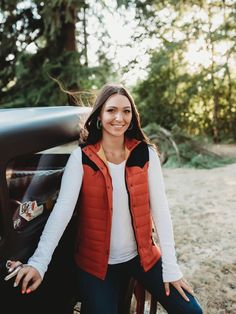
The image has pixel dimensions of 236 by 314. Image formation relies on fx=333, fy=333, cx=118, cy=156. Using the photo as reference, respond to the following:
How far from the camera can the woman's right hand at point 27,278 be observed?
4.69 ft

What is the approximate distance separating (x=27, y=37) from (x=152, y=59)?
4081 millimetres

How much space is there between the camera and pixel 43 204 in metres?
1.94

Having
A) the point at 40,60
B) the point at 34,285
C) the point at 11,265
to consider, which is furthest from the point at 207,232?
the point at 40,60

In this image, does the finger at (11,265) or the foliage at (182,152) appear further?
the foliage at (182,152)

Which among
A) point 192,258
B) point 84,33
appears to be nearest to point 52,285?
point 192,258

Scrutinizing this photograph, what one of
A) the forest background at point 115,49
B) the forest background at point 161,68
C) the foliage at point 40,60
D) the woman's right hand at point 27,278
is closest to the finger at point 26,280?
the woman's right hand at point 27,278

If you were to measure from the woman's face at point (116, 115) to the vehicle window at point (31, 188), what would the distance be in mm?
507

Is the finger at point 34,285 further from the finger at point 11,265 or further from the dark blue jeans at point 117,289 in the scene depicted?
the dark blue jeans at point 117,289

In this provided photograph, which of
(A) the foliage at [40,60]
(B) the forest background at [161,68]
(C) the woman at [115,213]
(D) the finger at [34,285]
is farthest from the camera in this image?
(A) the foliage at [40,60]

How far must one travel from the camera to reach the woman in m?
1.83

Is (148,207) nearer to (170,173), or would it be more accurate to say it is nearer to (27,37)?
(170,173)

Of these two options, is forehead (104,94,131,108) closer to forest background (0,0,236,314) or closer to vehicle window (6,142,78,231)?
vehicle window (6,142,78,231)

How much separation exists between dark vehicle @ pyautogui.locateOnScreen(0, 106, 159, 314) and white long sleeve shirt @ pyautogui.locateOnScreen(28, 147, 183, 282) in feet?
0.39

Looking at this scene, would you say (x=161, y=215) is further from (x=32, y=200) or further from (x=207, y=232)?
(x=207, y=232)
